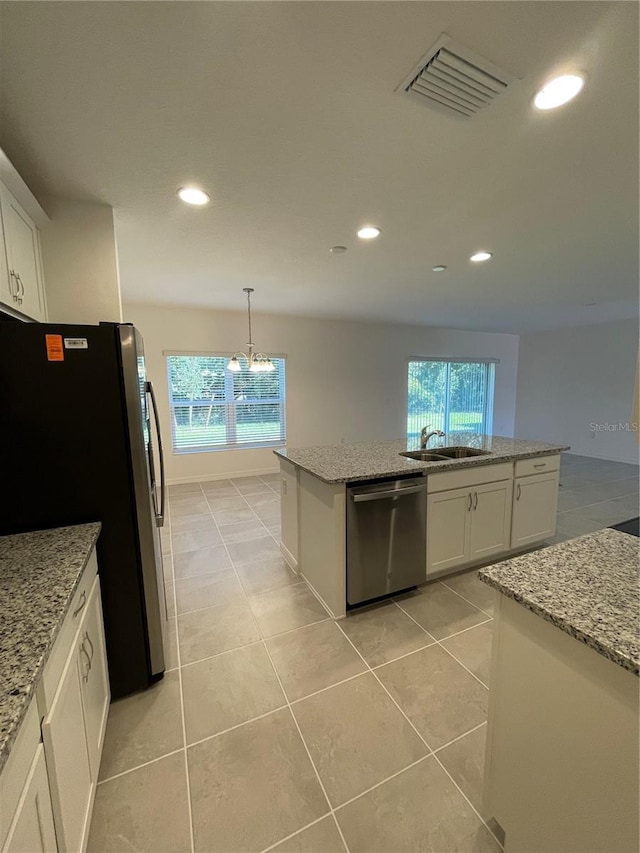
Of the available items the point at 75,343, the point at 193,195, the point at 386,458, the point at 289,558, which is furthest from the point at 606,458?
the point at 75,343

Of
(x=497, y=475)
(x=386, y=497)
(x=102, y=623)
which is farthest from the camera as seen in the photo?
(x=497, y=475)

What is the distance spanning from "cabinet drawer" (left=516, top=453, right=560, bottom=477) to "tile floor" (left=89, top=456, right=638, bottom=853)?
3.11ft

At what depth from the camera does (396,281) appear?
371 cm

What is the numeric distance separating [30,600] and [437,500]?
7.09 ft

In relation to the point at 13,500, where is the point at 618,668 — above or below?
below

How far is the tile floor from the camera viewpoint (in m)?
1.17

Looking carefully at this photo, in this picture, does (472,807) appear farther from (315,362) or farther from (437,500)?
(315,362)

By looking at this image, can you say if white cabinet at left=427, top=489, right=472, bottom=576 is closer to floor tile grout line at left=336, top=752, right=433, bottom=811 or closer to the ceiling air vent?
floor tile grout line at left=336, top=752, right=433, bottom=811

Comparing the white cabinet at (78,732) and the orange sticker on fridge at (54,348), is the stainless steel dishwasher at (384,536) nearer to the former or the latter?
the white cabinet at (78,732)

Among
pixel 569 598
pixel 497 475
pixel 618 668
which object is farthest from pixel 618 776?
pixel 497 475

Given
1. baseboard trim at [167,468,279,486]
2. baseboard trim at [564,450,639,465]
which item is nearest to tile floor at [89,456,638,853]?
baseboard trim at [167,468,279,486]

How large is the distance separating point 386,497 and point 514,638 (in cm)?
116

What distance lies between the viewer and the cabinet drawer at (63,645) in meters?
0.82

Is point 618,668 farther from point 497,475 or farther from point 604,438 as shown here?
point 604,438
